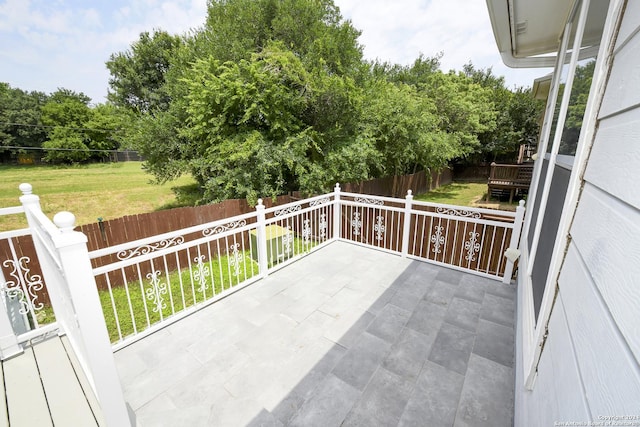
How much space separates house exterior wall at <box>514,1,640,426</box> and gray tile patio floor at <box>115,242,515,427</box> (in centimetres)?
110

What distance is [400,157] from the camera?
31.4ft

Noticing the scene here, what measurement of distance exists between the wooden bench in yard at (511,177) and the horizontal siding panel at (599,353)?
1142 cm

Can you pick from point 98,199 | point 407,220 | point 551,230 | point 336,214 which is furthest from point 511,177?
point 98,199

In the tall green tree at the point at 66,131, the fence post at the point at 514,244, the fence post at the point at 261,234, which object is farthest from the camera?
the tall green tree at the point at 66,131

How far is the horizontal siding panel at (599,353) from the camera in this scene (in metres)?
0.48

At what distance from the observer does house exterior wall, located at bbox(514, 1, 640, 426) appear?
52 cm

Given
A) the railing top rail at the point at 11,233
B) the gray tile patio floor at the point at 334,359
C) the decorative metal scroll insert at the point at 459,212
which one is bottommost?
the gray tile patio floor at the point at 334,359

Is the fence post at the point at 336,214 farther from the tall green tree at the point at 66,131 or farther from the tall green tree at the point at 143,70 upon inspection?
the tall green tree at the point at 66,131

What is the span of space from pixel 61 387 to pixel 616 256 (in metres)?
3.28

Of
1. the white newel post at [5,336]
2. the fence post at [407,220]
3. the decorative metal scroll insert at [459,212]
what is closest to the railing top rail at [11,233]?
the white newel post at [5,336]

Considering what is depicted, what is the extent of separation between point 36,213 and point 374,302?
10.7 feet

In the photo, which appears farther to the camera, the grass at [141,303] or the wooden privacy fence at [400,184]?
the wooden privacy fence at [400,184]

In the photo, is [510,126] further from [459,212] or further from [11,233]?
[11,233]

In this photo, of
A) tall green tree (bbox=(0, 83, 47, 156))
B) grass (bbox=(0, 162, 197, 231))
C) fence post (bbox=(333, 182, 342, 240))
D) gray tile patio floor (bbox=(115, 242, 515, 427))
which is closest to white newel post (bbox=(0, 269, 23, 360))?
gray tile patio floor (bbox=(115, 242, 515, 427))
